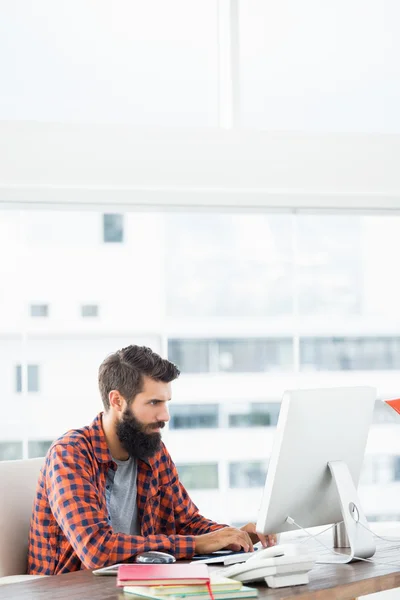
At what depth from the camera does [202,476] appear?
5.00 metres

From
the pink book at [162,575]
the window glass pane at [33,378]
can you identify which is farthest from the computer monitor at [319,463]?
the window glass pane at [33,378]

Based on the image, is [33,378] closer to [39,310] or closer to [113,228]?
[39,310]

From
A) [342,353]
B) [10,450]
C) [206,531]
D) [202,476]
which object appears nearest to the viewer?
[206,531]

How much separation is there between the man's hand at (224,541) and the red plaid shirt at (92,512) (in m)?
0.04

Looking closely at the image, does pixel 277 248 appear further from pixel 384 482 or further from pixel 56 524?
pixel 56 524

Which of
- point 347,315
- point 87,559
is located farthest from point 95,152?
point 87,559

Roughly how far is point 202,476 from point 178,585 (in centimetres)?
307

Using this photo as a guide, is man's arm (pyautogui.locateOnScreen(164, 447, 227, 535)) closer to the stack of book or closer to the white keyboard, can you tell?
the white keyboard

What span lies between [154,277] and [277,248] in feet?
2.40

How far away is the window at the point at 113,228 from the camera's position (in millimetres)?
4883

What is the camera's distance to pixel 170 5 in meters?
4.86

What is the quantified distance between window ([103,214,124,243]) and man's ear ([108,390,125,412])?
2.26 meters

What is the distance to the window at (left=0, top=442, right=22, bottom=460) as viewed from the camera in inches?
187

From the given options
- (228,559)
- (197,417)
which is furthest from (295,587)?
(197,417)
